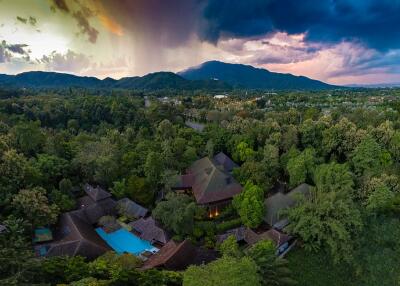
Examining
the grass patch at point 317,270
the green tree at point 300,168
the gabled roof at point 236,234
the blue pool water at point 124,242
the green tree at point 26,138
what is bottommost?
the blue pool water at point 124,242

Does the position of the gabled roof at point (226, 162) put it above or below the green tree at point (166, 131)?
below

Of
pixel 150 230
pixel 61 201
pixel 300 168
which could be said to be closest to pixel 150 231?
pixel 150 230

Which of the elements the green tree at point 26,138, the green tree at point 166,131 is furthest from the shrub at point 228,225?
the green tree at point 26,138

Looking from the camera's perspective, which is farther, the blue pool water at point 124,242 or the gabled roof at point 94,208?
the gabled roof at point 94,208

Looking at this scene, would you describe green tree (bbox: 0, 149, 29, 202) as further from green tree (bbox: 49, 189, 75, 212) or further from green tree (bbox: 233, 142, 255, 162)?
green tree (bbox: 233, 142, 255, 162)

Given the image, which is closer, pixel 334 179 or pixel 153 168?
pixel 334 179

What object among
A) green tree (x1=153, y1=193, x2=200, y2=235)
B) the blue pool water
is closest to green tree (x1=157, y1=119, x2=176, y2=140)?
the blue pool water

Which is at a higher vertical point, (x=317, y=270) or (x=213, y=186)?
(x=213, y=186)

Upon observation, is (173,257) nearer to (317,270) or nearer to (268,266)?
(268,266)

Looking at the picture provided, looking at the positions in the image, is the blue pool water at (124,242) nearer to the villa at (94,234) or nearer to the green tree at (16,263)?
the villa at (94,234)
